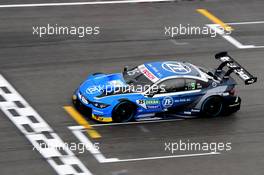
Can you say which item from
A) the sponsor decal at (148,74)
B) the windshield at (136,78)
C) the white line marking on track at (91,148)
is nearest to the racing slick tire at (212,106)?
the sponsor decal at (148,74)

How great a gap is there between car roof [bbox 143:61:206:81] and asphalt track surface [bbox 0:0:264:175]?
135cm

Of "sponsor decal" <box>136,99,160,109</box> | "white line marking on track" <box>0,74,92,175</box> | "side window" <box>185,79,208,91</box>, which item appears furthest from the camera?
"side window" <box>185,79,208,91</box>

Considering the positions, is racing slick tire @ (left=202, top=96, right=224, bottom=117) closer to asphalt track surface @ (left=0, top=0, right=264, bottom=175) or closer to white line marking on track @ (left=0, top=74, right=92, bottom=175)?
asphalt track surface @ (left=0, top=0, right=264, bottom=175)

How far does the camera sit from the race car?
2195cm

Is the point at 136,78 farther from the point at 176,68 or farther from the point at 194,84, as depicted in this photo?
the point at 194,84

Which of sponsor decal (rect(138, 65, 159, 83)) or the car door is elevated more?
sponsor decal (rect(138, 65, 159, 83))

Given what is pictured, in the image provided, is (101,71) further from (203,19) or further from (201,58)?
(203,19)

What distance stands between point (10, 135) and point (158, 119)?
4241 millimetres

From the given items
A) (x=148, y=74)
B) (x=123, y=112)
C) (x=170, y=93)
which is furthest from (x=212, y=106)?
(x=123, y=112)

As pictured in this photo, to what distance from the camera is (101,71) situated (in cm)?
2580

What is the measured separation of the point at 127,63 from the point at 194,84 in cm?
444

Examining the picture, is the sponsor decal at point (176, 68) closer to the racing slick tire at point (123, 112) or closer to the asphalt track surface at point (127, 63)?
the asphalt track surface at point (127, 63)

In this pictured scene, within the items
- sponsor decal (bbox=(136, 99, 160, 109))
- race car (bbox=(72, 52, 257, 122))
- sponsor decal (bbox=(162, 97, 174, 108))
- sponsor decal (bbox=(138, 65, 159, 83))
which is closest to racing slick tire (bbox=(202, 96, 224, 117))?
race car (bbox=(72, 52, 257, 122))

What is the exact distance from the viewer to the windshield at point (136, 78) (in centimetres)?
2231
